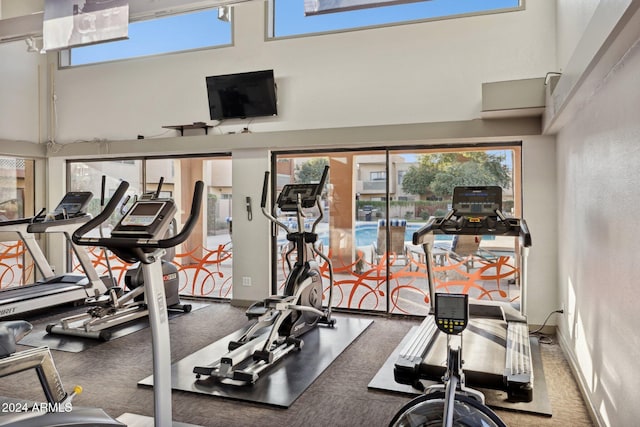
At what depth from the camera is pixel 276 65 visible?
6445 millimetres

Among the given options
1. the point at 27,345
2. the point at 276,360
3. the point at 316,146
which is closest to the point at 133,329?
the point at 27,345

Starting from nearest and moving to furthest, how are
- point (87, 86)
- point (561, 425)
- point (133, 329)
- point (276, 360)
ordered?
1. point (561, 425)
2. point (276, 360)
3. point (133, 329)
4. point (87, 86)

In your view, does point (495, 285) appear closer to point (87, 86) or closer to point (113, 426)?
point (113, 426)

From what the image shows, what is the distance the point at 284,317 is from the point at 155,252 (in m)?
2.14

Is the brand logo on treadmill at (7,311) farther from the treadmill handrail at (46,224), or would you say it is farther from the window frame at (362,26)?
the window frame at (362,26)

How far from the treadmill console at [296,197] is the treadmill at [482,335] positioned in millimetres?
1311

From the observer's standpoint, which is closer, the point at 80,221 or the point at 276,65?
the point at 80,221

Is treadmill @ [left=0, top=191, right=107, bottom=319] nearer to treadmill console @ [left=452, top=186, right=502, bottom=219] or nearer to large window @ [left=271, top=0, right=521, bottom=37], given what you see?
large window @ [left=271, top=0, right=521, bottom=37]

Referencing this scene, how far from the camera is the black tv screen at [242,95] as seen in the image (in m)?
6.34

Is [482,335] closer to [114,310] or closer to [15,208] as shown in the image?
[114,310]

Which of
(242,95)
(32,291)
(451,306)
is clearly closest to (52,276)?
(32,291)

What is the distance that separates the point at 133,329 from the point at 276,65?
3798mm

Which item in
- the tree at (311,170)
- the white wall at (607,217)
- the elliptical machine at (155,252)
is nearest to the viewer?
the white wall at (607,217)

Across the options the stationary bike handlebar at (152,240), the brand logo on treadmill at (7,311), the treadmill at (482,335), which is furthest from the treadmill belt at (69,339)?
the treadmill at (482,335)
